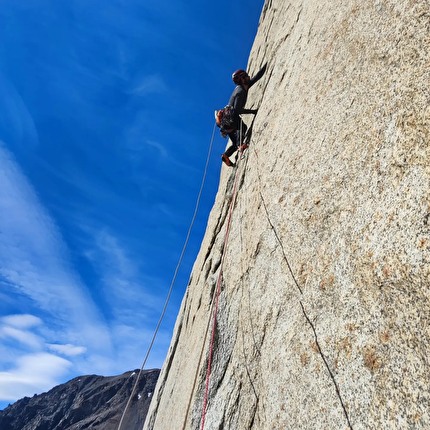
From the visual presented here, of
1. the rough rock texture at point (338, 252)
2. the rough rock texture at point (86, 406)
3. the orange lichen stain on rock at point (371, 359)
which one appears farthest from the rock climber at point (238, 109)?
the rough rock texture at point (86, 406)

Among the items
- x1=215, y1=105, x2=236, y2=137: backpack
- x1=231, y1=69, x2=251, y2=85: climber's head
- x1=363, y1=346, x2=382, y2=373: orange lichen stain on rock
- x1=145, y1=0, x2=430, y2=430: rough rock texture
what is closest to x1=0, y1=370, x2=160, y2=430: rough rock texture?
x1=215, y1=105, x2=236, y2=137: backpack

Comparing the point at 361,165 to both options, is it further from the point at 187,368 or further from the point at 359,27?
the point at 187,368

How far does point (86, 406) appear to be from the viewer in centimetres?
8706

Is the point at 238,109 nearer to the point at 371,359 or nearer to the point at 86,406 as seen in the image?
the point at 371,359

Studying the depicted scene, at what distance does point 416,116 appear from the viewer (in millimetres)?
2688

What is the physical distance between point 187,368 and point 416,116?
19.4 feet

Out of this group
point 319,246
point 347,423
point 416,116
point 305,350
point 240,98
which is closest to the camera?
point 347,423

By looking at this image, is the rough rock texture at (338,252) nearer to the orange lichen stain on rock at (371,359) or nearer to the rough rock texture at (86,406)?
the orange lichen stain on rock at (371,359)

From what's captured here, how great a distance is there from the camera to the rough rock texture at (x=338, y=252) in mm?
2359

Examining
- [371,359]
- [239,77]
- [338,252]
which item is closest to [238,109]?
[239,77]

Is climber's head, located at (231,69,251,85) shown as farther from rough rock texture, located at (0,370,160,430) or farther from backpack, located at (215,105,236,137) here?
rough rock texture, located at (0,370,160,430)

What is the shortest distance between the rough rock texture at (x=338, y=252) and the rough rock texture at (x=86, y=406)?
68.3 metres

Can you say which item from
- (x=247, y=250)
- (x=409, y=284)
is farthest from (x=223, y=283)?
(x=409, y=284)

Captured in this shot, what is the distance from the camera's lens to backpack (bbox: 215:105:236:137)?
A: 358 inches
